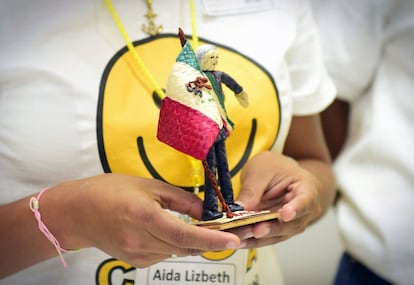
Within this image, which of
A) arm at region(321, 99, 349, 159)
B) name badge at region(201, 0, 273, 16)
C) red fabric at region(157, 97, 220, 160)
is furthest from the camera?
arm at region(321, 99, 349, 159)

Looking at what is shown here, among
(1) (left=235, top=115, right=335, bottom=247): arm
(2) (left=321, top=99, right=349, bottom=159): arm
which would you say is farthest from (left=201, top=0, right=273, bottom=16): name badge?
(2) (left=321, top=99, right=349, bottom=159): arm

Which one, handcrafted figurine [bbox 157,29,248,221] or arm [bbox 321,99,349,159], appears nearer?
handcrafted figurine [bbox 157,29,248,221]

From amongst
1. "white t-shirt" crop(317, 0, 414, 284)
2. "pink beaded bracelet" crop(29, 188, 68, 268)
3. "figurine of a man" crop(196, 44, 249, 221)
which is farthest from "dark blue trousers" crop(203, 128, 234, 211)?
"white t-shirt" crop(317, 0, 414, 284)

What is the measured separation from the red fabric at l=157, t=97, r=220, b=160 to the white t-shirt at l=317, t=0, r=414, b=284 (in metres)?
0.38

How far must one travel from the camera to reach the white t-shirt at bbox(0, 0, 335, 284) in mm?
390

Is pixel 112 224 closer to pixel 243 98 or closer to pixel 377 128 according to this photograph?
pixel 243 98

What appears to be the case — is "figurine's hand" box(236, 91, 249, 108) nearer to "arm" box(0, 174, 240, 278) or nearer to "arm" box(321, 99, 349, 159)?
"arm" box(0, 174, 240, 278)

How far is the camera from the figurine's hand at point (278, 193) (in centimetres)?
37

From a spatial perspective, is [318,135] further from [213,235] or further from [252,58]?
[213,235]

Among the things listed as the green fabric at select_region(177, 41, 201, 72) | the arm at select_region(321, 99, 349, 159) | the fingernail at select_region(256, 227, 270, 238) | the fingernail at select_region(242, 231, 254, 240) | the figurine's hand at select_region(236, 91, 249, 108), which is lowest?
the arm at select_region(321, 99, 349, 159)

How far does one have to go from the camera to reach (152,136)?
1.26 ft

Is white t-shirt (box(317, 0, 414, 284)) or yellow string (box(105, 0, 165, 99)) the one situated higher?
yellow string (box(105, 0, 165, 99))

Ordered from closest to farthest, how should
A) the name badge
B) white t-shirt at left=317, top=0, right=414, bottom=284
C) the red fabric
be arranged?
the red fabric, the name badge, white t-shirt at left=317, top=0, right=414, bottom=284

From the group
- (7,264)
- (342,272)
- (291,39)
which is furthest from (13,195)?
(342,272)
